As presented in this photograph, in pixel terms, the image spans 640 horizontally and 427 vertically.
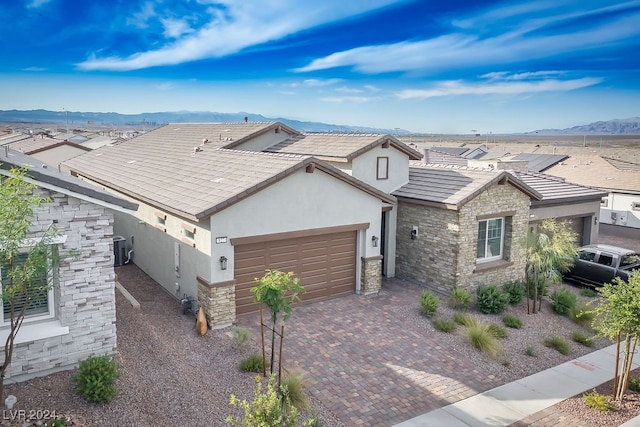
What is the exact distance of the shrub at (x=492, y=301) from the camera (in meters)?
→ 16.2

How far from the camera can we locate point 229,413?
30.6 feet

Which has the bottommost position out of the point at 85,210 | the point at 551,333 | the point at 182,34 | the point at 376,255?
the point at 551,333

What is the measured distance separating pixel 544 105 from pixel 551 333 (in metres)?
135

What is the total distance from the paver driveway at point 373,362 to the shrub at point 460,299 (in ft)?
5.04

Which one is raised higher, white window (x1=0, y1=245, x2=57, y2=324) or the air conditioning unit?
white window (x1=0, y1=245, x2=57, y2=324)

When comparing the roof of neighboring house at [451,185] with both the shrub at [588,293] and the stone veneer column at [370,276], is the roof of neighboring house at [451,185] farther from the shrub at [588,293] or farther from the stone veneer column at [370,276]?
the shrub at [588,293]

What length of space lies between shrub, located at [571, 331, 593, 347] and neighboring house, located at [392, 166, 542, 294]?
145 inches

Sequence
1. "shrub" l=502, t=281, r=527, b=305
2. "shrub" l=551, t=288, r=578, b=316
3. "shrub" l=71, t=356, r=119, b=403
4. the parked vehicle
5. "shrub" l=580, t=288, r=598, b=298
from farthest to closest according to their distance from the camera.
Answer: the parked vehicle
"shrub" l=580, t=288, r=598, b=298
"shrub" l=502, t=281, r=527, b=305
"shrub" l=551, t=288, r=578, b=316
"shrub" l=71, t=356, r=119, b=403

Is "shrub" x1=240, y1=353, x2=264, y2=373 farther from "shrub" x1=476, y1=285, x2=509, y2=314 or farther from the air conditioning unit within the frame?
the air conditioning unit

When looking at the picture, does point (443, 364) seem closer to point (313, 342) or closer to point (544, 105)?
point (313, 342)

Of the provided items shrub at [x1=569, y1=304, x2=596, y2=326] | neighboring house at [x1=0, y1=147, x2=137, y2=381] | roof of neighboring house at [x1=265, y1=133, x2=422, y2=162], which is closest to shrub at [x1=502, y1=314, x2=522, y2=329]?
shrub at [x1=569, y1=304, x2=596, y2=326]

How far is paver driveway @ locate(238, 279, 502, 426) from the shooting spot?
10359mm

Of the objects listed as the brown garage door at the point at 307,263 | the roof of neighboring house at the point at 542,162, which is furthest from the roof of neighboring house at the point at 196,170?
the roof of neighboring house at the point at 542,162

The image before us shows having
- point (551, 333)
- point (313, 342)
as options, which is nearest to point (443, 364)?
point (313, 342)
